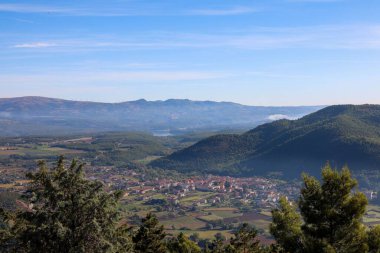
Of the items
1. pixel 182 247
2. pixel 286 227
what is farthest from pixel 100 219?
pixel 182 247

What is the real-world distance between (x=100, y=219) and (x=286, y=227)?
20.3 feet

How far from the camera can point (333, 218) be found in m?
13.5

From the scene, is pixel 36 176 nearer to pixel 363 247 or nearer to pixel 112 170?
pixel 363 247

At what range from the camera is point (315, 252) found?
1312cm

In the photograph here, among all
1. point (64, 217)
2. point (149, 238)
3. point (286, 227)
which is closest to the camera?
point (64, 217)

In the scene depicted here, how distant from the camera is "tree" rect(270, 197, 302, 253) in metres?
14.7

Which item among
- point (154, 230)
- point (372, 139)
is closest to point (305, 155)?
point (372, 139)

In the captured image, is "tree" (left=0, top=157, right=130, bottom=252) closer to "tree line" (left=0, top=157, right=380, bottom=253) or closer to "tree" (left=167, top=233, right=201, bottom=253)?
"tree line" (left=0, top=157, right=380, bottom=253)

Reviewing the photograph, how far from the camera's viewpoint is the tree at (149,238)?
21203 millimetres

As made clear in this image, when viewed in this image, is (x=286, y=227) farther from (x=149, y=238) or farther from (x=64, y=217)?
(x=149, y=238)

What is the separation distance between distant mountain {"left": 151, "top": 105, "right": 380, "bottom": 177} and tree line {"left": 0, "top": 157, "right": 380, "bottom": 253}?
110364 mm

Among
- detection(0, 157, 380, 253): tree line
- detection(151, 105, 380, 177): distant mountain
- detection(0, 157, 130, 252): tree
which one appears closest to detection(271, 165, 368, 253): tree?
detection(0, 157, 380, 253): tree line

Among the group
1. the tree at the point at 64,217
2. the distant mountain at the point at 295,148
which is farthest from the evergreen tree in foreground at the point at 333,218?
the distant mountain at the point at 295,148

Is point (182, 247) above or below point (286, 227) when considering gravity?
below
